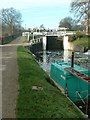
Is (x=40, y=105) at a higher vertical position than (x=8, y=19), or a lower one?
lower

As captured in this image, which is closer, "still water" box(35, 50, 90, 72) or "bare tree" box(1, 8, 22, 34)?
"still water" box(35, 50, 90, 72)

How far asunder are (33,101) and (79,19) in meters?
31.5

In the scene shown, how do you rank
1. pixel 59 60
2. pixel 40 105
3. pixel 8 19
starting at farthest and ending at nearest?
pixel 8 19 → pixel 59 60 → pixel 40 105

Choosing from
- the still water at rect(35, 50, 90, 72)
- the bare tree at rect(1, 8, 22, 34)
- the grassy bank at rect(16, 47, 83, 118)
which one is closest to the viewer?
the grassy bank at rect(16, 47, 83, 118)

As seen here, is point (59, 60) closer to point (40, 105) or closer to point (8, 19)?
point (40, 105)

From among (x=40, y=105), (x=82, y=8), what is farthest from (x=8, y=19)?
(x=40, y=105)

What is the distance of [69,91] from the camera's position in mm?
9578

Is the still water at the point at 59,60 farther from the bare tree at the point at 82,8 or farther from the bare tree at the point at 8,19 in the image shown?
the bare tree at the point at 8,19

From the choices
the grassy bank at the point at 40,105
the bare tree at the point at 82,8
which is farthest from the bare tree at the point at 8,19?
the grassy bank at the point at 40,105

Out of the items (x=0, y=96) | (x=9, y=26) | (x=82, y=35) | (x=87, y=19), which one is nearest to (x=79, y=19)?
(x=87, y=19)

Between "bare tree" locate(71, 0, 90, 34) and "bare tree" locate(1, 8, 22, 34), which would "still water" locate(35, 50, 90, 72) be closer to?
"bare tree" locate(71, 0, 90, 34)

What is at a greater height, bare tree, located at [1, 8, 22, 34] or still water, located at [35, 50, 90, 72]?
bare tree, located at [1, 8, 22, 34]

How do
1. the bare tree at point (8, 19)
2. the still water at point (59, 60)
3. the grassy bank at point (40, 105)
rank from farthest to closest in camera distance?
the bare tree at point (8, 19)
the still water at point (59, 60)
the grassy bank at point (40, 105)

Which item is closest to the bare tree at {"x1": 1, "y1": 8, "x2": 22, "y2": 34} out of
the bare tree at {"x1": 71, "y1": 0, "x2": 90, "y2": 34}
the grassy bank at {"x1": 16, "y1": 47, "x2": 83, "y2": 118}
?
the bare tree at {"x1": 71, "y1": 0, "x2": 90, "y2": 34}
